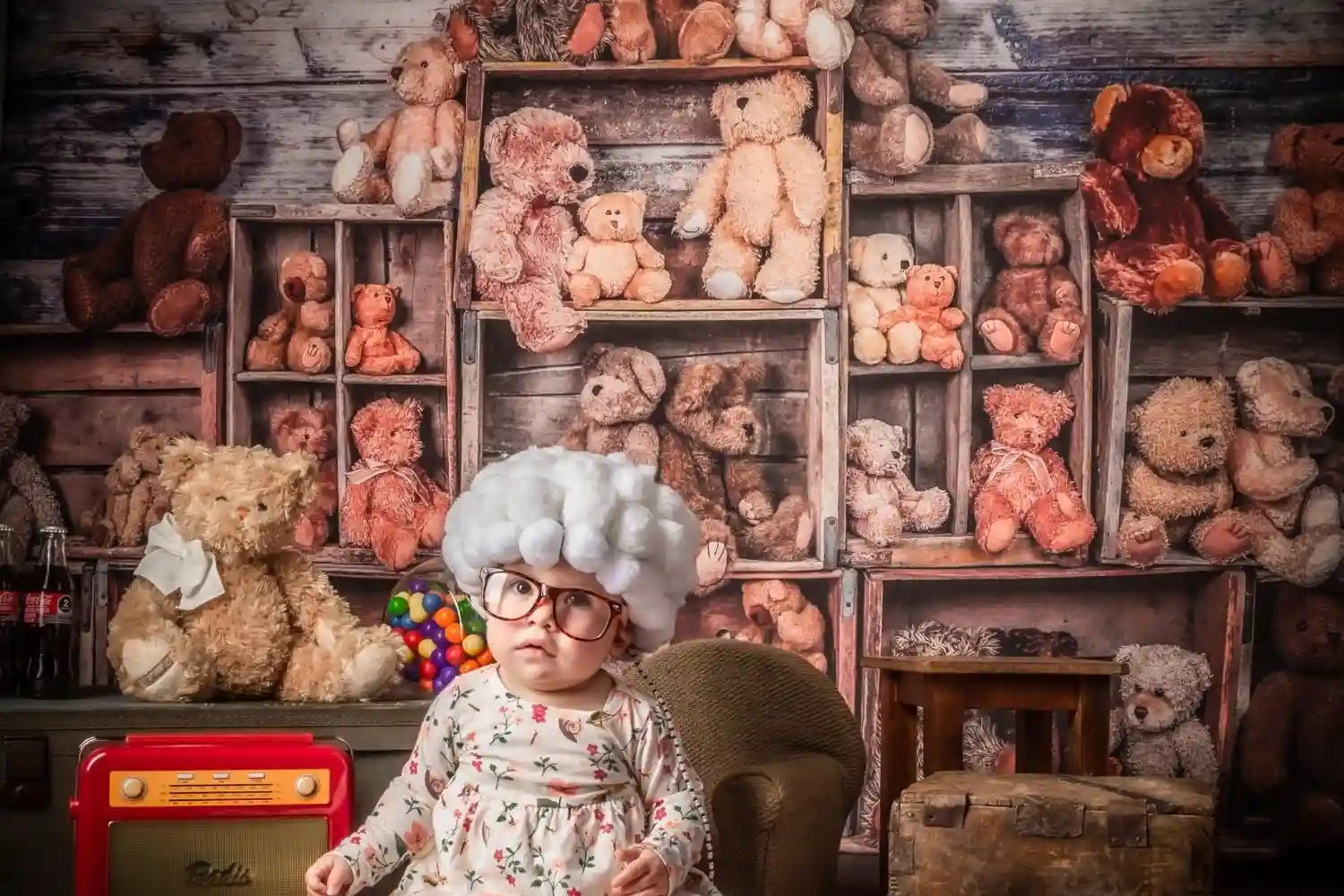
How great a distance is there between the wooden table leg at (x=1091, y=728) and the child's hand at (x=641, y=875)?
50.4 inches

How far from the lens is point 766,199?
130 inches

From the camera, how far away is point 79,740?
2.26 meters

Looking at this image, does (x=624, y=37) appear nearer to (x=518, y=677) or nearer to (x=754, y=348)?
(x=754, y=348)

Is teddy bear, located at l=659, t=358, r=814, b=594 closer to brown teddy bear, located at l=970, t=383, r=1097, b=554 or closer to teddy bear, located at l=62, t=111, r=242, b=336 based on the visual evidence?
brown teddy bear, located at l=970, t=383, r=1097, b=554

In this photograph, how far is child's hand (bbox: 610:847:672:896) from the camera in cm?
167

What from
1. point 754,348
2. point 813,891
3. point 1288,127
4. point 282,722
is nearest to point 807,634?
point 754,348

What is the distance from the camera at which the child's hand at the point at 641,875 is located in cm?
167

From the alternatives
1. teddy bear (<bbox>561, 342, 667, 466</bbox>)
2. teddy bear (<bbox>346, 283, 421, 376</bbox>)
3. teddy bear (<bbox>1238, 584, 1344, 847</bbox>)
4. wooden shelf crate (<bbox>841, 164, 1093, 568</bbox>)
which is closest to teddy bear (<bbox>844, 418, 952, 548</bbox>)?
wooden shelf crate (<bbox>841, 164, 1093, 568</bbox>)

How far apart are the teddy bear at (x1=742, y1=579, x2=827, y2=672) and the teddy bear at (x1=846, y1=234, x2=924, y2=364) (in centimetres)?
55

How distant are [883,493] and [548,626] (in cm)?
167

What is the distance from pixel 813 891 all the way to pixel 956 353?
4.89 ft

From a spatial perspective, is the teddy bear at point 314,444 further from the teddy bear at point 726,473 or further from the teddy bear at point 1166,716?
the teddy bear at point 1166,716

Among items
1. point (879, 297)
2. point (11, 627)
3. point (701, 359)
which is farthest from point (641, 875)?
point (879, 297)

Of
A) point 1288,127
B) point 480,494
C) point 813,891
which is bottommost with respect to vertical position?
point 813,891
